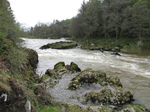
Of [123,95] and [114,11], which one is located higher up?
[114,11]

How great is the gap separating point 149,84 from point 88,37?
51.1m

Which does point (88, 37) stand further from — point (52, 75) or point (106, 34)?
point (52, 75)

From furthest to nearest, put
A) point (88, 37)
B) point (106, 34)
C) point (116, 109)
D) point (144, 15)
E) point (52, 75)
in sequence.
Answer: point (88, 37) < point (106, 34) < point (144, 15) < point (52, 75) < point (116, 109)

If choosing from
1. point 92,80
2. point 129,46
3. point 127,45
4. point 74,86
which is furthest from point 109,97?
point 127,45

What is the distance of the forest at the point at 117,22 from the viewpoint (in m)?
35.0

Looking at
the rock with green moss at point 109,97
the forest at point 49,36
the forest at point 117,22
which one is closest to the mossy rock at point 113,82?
the rock with green moss at point 109,97

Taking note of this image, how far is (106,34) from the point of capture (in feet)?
174

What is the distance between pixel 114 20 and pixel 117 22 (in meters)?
1.19

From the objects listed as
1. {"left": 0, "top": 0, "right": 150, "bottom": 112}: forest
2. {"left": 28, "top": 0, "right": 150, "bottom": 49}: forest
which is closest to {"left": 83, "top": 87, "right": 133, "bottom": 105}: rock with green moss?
{"left": 0, "top": 0, "right": 150, "bottom": 112}: forest

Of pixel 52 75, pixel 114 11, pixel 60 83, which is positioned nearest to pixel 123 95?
pixel 60 83

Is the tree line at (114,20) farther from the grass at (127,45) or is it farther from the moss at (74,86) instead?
the moss at (74,86)

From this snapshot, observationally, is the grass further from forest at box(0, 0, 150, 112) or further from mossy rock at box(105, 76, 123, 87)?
mossy rock at box(105, 76, 123, 87)

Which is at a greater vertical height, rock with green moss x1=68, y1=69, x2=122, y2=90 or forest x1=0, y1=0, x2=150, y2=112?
forest x1=0, y1=0, x2=150, y2=112

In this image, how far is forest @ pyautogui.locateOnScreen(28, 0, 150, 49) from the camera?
35000mm
